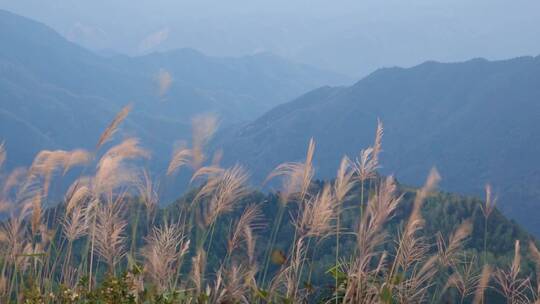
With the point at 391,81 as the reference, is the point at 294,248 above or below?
below

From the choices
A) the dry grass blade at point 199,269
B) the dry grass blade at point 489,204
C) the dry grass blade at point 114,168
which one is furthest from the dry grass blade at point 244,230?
the dry grass blade at point 489,204

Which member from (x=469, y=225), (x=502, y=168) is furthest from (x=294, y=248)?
(x=502, y=168)

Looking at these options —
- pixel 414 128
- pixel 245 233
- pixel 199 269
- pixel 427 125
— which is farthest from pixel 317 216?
pixel 414 128

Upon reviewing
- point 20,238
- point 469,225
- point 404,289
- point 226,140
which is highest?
point 226,140

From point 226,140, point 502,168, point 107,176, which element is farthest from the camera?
point 226,140

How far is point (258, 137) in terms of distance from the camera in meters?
167

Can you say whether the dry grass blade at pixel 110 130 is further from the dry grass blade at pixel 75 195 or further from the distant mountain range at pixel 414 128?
the distant mountain range at pixel 414 128

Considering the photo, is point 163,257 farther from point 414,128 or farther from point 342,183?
point 414,128

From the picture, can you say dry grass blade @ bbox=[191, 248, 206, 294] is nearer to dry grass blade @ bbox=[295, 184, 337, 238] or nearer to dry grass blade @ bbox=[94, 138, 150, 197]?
dry grass blade @ bbox=[295, 184, 337, 238]

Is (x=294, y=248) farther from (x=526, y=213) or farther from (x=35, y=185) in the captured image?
(x=526, y=213)

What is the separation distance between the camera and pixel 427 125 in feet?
531

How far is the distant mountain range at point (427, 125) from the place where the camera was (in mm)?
129625

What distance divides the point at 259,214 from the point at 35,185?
1.10 m

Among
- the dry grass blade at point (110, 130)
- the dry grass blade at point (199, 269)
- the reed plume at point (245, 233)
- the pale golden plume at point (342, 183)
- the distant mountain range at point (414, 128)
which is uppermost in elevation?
the distant mountain range at point (414, 128)
